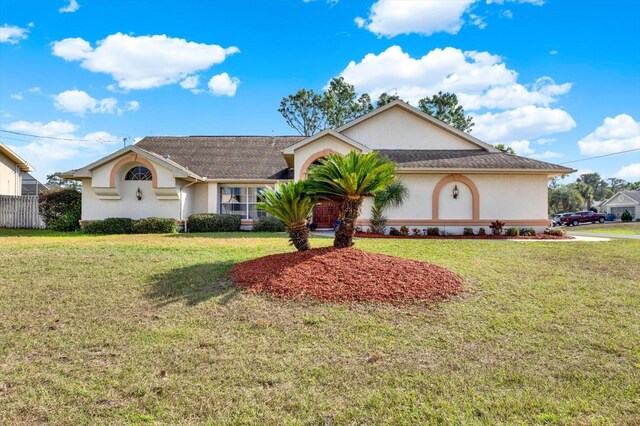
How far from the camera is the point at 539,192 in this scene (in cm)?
1773

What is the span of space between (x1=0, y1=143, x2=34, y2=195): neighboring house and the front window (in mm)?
16037

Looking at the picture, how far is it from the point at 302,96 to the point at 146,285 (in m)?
40.2

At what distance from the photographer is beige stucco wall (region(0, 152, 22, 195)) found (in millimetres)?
24188

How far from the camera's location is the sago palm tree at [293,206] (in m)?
8.20

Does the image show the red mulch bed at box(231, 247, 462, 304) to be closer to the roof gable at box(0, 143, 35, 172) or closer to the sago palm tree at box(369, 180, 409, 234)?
the sago palm tree at box(369, 180, 409, 234)

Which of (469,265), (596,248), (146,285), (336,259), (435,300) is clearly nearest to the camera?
(435,300)

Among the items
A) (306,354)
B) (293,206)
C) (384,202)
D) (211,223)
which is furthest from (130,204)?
(306,354)

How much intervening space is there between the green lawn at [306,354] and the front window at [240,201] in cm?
1286

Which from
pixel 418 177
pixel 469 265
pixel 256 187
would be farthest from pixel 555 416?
pixel 256 187

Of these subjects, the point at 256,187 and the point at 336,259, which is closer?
the point at 336,259

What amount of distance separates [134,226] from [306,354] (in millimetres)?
16460

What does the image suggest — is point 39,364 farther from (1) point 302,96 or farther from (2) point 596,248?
(1) point 302,96

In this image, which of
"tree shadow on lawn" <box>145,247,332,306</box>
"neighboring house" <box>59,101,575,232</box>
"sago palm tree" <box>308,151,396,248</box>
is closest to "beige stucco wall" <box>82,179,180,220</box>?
"neighboring house" <box>59,101,575,232</box>

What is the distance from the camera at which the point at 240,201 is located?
20578 millimetres
